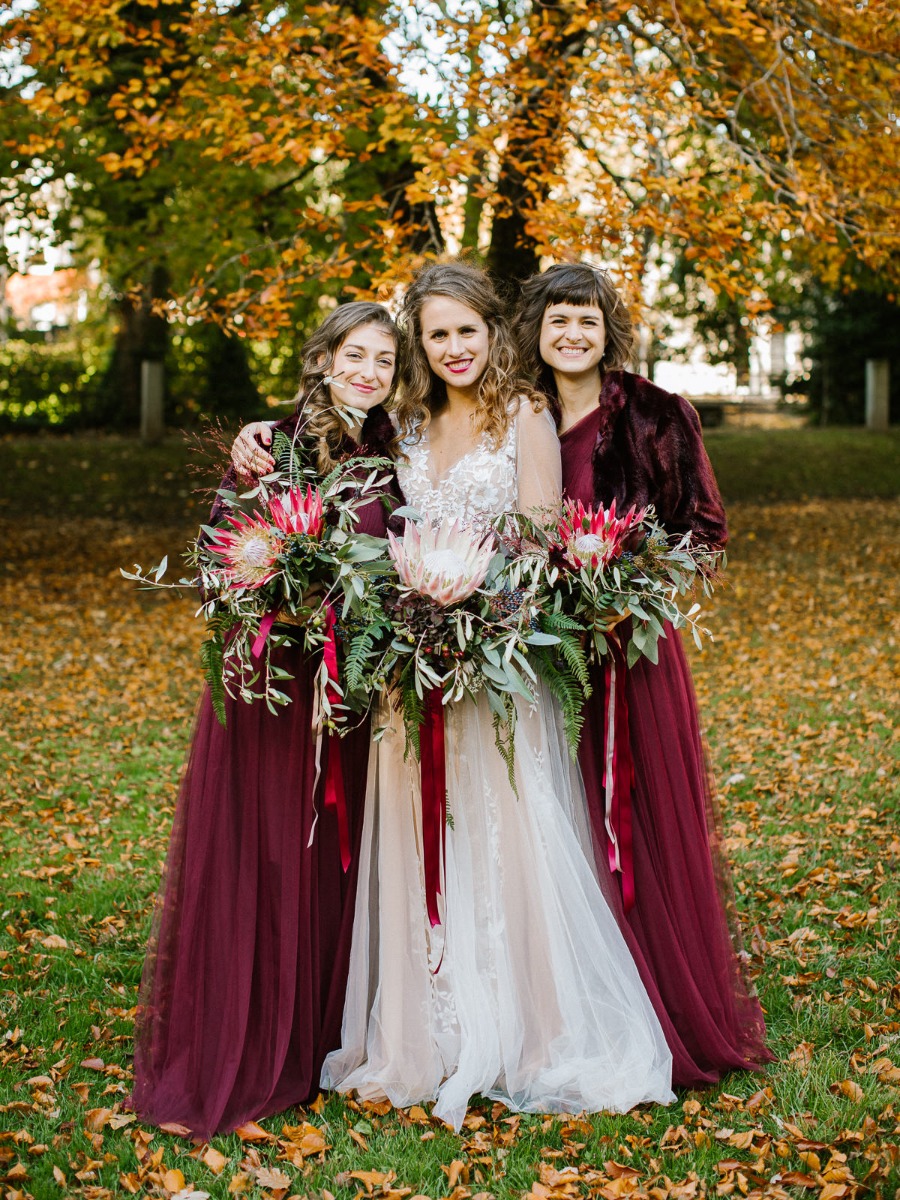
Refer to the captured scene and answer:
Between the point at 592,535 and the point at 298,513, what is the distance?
784mm

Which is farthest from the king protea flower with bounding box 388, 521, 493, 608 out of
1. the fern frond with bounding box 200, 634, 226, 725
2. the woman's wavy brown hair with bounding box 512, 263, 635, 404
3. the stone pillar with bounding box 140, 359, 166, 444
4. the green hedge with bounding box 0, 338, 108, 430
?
the green hedge with bounding box 0, 338, 108, 430

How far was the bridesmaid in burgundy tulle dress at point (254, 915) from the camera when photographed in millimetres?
3355

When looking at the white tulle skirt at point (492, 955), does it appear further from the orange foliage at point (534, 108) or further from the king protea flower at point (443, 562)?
the orange foliage at point (534, 108)

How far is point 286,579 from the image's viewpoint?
3084 mm

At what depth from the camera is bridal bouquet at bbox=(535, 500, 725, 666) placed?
3.18 m

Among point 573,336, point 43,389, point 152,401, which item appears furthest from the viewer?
point 43,389

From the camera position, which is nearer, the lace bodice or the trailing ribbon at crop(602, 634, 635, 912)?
the trailing ribbon at crop(602, 634, 635, 912)

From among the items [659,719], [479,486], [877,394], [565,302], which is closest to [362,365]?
[479,486]

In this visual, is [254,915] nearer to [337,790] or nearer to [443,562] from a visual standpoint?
[337,790]

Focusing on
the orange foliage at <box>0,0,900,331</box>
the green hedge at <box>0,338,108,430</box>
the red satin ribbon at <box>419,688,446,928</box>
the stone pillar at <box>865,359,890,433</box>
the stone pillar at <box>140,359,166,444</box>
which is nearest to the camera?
the red satin ribbon at <box>419,688,446,928</box>

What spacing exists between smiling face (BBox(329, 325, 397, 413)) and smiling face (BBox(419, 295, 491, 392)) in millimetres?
141

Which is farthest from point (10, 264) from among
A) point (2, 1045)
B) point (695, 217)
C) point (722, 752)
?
point (2, 1045)

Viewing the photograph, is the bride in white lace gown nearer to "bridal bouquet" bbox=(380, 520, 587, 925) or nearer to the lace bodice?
the lace bodice
